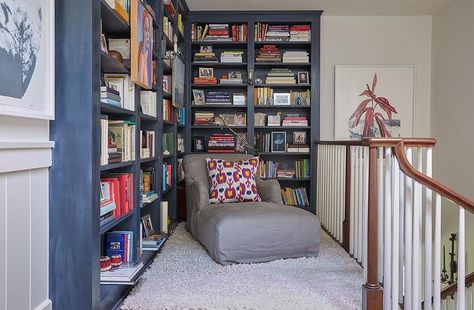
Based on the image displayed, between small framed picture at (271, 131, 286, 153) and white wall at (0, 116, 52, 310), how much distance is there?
3276 millimetres

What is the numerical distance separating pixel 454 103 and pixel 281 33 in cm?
208

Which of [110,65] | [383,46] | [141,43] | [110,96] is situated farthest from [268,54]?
[110,96]

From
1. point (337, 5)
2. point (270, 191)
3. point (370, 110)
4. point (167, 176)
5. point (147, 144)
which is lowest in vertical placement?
point (270, 191)

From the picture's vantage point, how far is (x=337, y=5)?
451cm

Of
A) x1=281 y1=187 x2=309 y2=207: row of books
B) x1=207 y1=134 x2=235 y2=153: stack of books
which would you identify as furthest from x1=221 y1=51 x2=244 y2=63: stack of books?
x1=281 y1=187 x2=309 y2=207: row of books

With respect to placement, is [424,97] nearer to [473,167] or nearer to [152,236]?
[473,167]

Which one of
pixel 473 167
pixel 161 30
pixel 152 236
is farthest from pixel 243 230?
pixel 473 167

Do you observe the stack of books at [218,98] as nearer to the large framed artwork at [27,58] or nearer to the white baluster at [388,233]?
the white baluster at [388,233]

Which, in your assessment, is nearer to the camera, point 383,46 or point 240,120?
point 240,120

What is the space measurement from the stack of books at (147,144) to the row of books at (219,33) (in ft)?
6.40

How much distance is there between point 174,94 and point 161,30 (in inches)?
26.1

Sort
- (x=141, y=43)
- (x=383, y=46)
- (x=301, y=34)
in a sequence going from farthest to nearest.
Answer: (x=383, y=46), (x=301, y=34), (x=141, y=43)

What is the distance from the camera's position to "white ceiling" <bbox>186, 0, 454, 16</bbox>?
173 inches

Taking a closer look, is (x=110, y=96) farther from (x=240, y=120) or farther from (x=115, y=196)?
(x=240, y=120)
